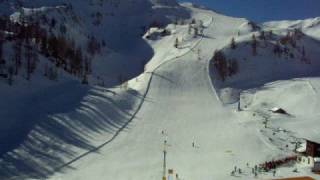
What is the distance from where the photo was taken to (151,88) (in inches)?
3349

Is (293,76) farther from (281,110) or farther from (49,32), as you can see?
(49,32)

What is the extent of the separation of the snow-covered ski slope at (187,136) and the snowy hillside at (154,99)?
0.18 meters

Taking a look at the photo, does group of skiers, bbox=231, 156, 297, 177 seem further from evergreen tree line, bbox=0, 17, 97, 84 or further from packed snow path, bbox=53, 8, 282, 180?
evergreen tree line, bbox=0, 17, 97, 84

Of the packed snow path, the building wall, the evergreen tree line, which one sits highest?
the evergreen tree line

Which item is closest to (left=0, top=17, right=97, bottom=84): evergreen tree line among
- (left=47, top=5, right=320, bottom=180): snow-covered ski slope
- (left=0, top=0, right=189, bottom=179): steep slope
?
(left=0, top=0, right=189, bottom=179): steep slope

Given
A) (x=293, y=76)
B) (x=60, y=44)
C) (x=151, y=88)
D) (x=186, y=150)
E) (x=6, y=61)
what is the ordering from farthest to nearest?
(x=293, y=76), (x=60, y=44), (x=151, y=88), (x=6, y=61), (x=186, y=150)

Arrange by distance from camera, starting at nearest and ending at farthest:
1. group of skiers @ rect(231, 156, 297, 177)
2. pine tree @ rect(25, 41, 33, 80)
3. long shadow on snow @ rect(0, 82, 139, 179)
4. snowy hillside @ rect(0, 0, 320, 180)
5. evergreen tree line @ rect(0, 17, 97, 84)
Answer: group of skiers @ rect(231, 156, 297, 177), long shadow on snow @ rect(0, 82, 139, 179), snowy hillside @ rect(0, 0, 320, 180), pine tree @ rect(25, 41, 33, 80), evergreen tree line @ rect(0, 17, 97, 84)

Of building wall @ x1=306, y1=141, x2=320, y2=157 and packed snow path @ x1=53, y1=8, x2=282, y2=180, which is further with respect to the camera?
packed snow path @ x1=53, y1=8, x2=282, y2=180

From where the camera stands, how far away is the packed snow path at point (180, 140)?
5184cm

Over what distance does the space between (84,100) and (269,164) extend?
96.2 feet

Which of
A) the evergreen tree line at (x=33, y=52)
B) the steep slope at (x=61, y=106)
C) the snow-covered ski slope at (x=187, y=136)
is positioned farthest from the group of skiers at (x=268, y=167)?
the evergreen tree line at (x=33, y=52)

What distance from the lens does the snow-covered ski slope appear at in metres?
51.7

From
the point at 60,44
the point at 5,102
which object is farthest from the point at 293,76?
the point at 5,102

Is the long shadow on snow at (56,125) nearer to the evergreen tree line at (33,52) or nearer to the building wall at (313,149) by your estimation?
the evergreen tree line at (33,52)
